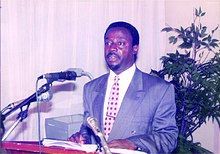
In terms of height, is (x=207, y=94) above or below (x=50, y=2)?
below

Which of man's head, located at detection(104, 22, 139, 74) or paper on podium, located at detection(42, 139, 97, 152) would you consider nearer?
paper on podium, located at detection(42, 139, 97, 152)

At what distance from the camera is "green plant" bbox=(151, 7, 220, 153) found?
11.2 ft

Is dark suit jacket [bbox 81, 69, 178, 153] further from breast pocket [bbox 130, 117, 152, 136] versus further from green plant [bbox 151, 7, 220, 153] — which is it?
green plant [bbox 151, 7, 220, 153]

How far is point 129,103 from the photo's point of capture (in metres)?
2.64

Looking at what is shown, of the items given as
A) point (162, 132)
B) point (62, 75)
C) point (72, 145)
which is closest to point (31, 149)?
point (72, 145)

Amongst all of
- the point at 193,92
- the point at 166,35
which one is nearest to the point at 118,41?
the point at 193,92

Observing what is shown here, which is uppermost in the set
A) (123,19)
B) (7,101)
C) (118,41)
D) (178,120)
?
(123,19)

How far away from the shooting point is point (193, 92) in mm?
3477

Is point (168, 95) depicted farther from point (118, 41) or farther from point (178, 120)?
point (178, 120)

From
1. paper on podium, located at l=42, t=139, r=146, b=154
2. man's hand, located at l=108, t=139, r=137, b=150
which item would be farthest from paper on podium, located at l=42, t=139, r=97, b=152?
man's hand, located at l=108, t=139, r=137, b=150

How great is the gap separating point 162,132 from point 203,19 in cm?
186

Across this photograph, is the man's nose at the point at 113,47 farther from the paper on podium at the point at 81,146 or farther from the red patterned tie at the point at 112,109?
the paper on podium at the point at 81,146

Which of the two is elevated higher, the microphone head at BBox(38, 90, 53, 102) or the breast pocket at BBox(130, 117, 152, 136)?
the microphone head at BBox(38, 90, 53, 102)

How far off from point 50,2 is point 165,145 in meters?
1.83
